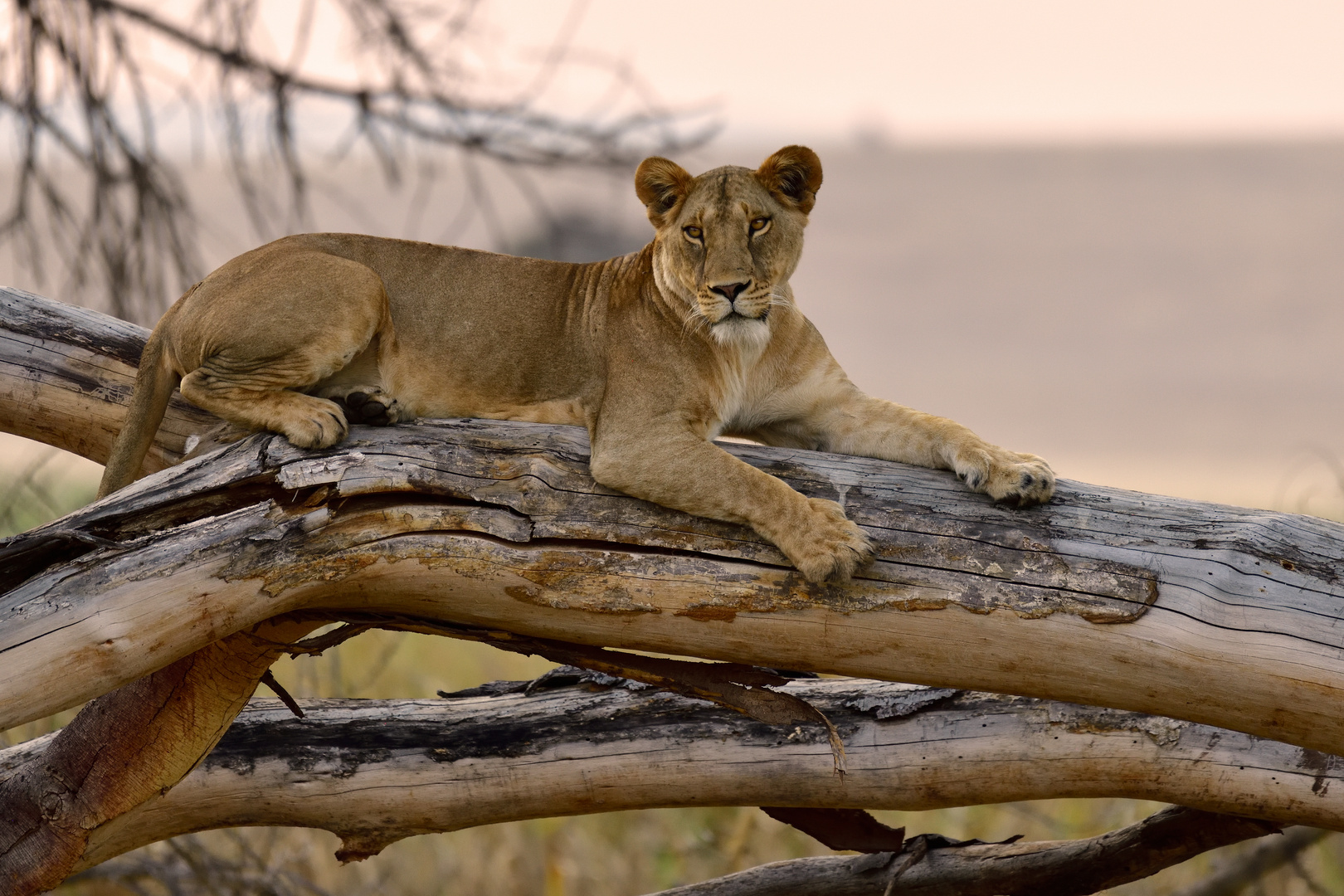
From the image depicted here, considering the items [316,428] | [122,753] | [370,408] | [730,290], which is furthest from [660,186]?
[122,753]

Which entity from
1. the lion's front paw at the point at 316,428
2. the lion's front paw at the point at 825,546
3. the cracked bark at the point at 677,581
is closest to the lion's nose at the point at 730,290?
the cracked bark at the point at 677,581

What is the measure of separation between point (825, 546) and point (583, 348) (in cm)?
112

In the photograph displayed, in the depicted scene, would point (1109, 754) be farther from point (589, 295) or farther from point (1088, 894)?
point (589, 295)

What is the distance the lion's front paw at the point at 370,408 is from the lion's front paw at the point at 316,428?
83 mm

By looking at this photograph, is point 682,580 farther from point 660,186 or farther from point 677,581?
point 660,186

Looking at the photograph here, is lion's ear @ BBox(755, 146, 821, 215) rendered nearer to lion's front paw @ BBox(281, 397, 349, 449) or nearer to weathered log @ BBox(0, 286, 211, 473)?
lion's front paw @ BBox(281, 397, 349, 449)

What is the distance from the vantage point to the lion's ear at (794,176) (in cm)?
327

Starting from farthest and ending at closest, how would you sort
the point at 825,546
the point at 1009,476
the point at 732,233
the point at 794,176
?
the point at 794,176 < the point at 732,233 < the point at 1009,476 < the point at 825,546

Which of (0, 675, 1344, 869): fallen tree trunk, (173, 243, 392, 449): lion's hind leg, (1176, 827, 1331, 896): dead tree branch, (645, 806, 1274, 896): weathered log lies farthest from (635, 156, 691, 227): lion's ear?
(1176, 827, 1331, 896): dead tree branch

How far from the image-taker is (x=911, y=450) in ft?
10.2

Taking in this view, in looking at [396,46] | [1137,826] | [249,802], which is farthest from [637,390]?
[396,46]

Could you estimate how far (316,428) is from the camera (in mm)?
2834

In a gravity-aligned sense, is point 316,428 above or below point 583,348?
below

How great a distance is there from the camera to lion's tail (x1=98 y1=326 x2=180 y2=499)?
310 centimetres
